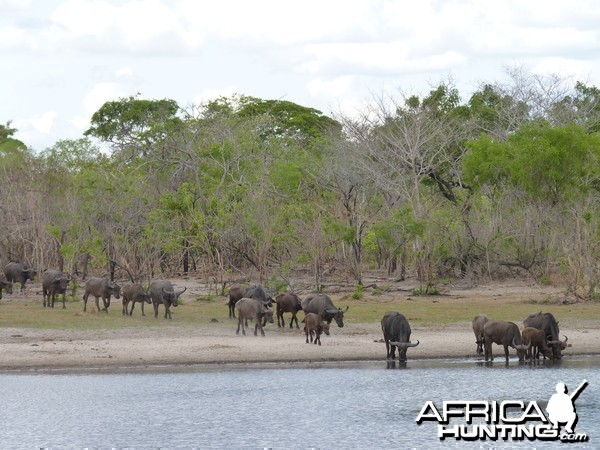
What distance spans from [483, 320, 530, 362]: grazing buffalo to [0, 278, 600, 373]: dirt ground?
95 centimetres

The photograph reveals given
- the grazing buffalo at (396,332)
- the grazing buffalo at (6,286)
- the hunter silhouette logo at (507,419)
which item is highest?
the grazing buffalo at (6,286)

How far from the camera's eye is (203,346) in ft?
84.4

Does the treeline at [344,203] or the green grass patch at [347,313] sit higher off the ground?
the treeline at [344,203]

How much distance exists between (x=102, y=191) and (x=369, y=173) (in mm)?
9830

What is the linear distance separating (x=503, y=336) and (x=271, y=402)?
20.3ft

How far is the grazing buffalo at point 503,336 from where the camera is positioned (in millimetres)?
24156

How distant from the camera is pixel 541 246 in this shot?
38438mm

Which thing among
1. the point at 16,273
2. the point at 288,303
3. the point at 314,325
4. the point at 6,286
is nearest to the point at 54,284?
the point at 6,286

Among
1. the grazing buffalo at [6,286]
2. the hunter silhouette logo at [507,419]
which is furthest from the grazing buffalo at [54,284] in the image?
the hunter silhouette logo at [507,419]

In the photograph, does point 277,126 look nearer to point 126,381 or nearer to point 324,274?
point 324,274

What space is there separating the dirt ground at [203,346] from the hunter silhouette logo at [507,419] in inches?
214

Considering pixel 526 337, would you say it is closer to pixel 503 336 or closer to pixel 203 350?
pixel 503 336

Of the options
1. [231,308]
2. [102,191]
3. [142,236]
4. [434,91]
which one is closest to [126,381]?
[231,308]

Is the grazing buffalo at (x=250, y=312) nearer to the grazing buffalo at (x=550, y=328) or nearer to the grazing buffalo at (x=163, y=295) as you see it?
the grazing buffalo at (x=163, y=295)
